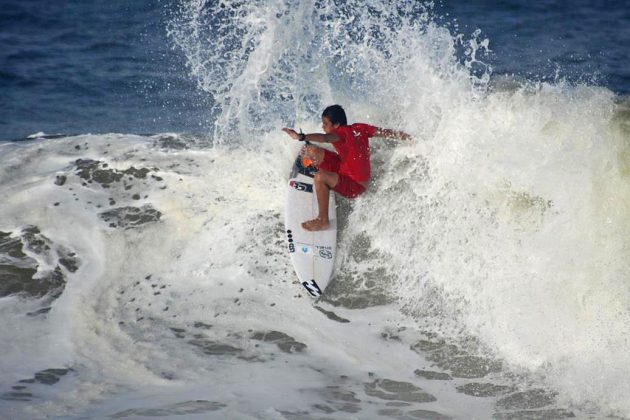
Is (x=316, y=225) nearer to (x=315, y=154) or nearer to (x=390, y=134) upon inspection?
(x=315, y=154)

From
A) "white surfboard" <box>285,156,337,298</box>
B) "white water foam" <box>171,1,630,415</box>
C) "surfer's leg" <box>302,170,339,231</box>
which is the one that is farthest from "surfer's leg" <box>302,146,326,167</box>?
"white water foam" <box>171,1,630,415</box>

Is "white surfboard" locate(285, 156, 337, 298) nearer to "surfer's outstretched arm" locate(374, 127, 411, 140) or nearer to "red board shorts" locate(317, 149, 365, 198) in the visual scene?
"red board shorts" locate(317, 149, 365, 198)

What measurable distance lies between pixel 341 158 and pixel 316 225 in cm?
71

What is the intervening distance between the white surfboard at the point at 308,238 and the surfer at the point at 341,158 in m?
0.10

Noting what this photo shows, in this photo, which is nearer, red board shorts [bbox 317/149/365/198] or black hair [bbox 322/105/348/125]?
black hair [bbox 322/105/348/125]

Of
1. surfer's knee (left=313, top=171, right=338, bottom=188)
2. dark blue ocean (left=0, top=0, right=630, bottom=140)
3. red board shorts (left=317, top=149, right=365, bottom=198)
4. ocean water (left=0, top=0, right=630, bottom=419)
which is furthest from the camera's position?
dark blue ocean (left=0, top=0, right=630, bottom=140)

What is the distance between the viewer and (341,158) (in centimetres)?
773

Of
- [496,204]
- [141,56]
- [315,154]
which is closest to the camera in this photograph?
[496,204]

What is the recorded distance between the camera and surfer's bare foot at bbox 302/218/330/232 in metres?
7.75

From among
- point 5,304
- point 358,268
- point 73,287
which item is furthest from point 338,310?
point 5,304

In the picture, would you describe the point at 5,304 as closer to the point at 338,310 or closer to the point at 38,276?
the point at 38,276

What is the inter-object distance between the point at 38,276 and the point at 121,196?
1.59 meters

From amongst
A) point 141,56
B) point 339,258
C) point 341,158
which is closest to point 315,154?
point 341,158

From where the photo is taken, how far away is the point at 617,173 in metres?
7.33
